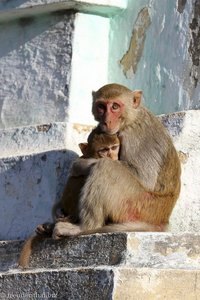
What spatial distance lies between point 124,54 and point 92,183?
146 cm

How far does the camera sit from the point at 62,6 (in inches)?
410

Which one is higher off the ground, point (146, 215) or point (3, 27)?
point (3, 27)

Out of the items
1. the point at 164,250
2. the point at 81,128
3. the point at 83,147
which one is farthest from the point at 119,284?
the point at 81,128

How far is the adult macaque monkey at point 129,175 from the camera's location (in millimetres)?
9266

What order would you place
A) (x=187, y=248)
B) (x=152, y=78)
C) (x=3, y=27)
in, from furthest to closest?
(x=3, y=27) < (x=152, y=78) < (x=187, y=248)

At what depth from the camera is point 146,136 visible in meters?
9.70

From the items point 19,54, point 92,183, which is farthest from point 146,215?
point 19,54

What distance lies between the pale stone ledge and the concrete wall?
94 mm

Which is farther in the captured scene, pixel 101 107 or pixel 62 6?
pixel 62 6

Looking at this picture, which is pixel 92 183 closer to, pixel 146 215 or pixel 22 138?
pixel 146 215

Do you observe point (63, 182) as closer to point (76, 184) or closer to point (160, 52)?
point (76, 184)

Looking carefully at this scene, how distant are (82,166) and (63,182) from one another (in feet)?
1.86

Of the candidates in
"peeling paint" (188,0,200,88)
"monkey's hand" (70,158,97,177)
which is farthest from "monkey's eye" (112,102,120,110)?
"peeling paint" (188,0,200,88)

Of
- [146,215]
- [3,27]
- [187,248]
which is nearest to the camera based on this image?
[187,248]
